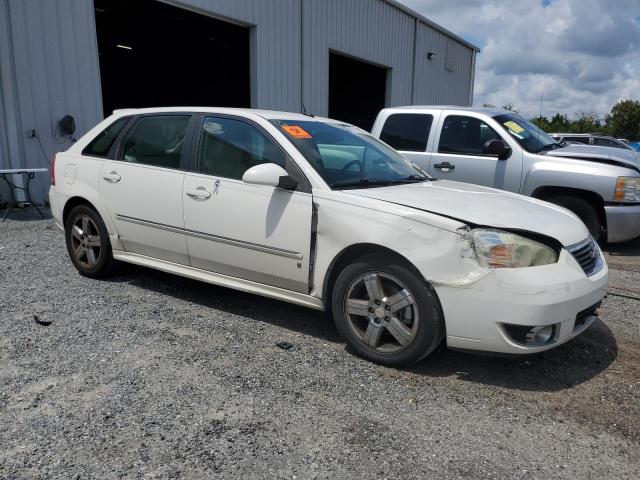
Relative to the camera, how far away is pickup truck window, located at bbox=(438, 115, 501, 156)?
711 centimetres

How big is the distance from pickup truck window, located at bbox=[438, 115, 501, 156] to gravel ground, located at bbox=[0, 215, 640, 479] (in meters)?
3.31

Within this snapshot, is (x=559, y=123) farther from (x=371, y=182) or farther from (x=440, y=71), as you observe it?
(x=371, y=182)

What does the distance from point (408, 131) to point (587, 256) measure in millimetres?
4490

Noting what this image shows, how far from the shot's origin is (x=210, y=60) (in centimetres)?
1817

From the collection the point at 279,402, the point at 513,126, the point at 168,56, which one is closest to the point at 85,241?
A: the point at 279,402

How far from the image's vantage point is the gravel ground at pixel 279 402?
245cm

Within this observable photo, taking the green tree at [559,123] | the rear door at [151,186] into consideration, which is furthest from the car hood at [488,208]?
the green tree at [559,123]

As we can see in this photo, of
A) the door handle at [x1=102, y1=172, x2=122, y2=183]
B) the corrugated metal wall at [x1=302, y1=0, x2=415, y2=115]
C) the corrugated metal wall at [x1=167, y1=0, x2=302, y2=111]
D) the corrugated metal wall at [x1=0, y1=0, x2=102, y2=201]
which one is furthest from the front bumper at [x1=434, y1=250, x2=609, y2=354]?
the corrugated metal wall at [x1=302, y1=0, x2=415, y2=115]

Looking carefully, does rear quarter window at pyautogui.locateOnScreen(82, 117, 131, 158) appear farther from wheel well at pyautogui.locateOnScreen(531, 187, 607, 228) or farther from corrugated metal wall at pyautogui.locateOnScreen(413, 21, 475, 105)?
corrugated metal wall at pyautogui.locateOnScreen(413, 21, 475, 105)

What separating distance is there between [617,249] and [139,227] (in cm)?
617

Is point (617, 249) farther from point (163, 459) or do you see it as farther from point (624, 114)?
point (624, 114)

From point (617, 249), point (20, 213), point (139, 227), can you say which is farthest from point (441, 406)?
point (20, 213)

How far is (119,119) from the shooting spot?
16.5 ft

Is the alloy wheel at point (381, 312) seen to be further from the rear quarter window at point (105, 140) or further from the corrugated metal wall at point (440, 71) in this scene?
the corrugated metal wall at point (440, 71)
